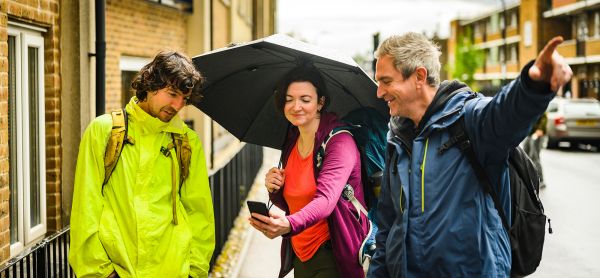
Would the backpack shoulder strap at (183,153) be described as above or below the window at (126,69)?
below

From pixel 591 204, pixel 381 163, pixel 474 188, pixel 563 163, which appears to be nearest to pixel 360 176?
pixel 381 163

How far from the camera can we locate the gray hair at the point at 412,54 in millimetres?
3088

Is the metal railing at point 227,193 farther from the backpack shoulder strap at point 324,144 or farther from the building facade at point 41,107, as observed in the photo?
the backpack shoulder strap at point 324,144

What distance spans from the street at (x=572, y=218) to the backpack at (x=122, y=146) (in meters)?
5.44

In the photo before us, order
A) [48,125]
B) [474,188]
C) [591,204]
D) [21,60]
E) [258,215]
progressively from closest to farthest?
[474,188]
[258,215]
[21,60]
[48,125]
[591,204]

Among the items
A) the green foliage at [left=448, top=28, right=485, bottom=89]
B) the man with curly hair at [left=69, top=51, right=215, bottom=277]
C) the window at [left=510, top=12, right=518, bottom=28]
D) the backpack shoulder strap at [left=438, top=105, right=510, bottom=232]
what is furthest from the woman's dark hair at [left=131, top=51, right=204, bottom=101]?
the green foliage at [left=448, top=28, right=485, bottom=89]

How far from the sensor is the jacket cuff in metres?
2.46

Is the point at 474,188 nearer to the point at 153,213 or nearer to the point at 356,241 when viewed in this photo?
the point at 356,241

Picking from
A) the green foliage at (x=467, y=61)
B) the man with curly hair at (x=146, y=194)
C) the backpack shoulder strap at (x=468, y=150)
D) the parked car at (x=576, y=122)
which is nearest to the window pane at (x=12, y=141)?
the man with curly hair at (x=146, y=194)

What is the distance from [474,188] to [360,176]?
1.03 meters

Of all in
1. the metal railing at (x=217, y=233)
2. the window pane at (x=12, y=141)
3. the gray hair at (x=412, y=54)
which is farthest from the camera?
the window pane at (x=12, y=141)

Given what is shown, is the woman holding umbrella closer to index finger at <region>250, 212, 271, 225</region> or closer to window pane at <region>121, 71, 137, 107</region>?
index finger at <region>250, 212, 271, 225</region>

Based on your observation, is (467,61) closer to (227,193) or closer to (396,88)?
(227,193)

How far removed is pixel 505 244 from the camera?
293 centimetres
